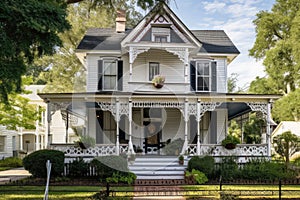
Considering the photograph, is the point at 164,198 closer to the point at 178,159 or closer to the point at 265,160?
the point at 178,159

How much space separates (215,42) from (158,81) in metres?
5.26

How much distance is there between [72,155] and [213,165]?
650cm

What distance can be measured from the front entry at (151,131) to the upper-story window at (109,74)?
2.21m

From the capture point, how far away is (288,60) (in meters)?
31.7

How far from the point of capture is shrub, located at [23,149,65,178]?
14.8 meters

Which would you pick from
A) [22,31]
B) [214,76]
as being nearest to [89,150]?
[214,76]

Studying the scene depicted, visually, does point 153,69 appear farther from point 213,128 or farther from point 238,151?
point 238,151

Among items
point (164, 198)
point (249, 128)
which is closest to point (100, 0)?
point (164, 198)

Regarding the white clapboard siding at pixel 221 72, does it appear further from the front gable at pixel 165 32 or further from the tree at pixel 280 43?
the tree at pixel 280 43

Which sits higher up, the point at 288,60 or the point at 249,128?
the point at 288,60

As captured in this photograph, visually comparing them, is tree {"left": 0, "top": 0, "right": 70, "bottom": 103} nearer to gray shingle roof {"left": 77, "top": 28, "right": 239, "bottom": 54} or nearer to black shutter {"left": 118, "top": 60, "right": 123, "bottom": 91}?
black shutter {"left": 118, "top": 60, "right": 123, "bottom": 91}

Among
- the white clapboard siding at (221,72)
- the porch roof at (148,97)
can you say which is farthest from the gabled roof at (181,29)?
the porch roof at (148,97)

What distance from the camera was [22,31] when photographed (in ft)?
27.5

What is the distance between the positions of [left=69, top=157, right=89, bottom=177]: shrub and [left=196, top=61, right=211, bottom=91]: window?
788cm
